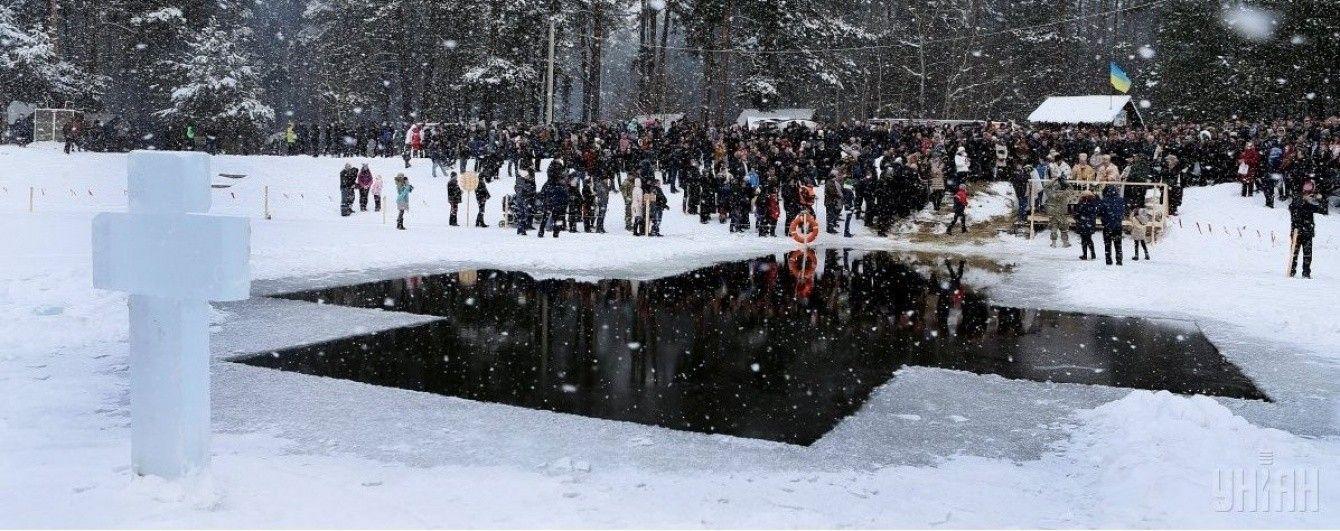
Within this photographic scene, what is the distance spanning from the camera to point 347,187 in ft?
97.8

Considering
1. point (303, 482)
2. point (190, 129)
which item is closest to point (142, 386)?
point (303, 482)

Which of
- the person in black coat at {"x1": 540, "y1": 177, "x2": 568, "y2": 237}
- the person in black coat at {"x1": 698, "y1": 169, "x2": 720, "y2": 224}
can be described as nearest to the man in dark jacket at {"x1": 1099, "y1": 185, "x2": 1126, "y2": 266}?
the person in black coat at {"x1": 698, "y1": 169, "x2": 720, "y2": 224}

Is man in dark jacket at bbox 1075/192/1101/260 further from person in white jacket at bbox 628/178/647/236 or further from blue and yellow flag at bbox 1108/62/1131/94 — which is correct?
blue and yellow flag at bbox 1108/62/1131/94

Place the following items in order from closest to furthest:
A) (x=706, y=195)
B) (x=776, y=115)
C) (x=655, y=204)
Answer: (x=655, y=204) < (x=706, y=195) < (x=776, y=115)

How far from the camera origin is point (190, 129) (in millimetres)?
42625

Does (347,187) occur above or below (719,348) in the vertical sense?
above

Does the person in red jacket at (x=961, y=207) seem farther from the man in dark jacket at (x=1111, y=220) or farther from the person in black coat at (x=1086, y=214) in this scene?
the man in dark jacket at (x=1111, y=220)

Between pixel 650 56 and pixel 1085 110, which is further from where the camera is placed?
pixel 650 56

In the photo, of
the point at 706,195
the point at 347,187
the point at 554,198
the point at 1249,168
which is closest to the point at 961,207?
the point at 706,195

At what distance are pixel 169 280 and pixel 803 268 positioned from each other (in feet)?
52.6

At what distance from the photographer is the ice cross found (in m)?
3.98

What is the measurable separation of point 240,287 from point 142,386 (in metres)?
0.57

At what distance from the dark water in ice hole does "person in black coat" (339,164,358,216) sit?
14538mm

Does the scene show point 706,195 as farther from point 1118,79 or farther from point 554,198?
point 1118,79
